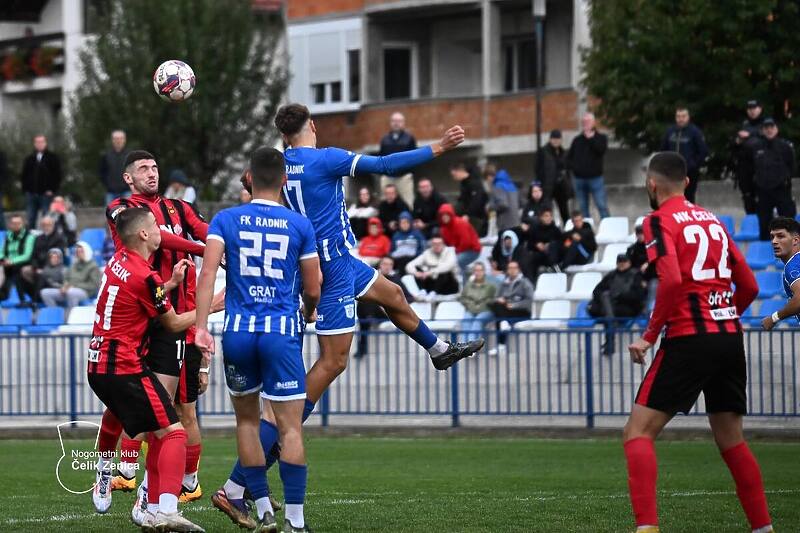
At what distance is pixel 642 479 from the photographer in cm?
912

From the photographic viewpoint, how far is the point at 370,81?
1599 inches

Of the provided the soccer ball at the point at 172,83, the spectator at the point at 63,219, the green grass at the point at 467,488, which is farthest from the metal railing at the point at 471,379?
the soccer ball at the point at 172,83

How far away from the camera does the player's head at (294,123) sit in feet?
35.5

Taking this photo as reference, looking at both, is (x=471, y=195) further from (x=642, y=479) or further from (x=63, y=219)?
(x=642, y=479)

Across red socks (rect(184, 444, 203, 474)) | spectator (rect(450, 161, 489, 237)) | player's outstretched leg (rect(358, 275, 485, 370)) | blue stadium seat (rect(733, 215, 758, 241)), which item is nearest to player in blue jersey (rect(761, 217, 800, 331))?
player's outstretched leg (rect(358, 275, 485, 370))

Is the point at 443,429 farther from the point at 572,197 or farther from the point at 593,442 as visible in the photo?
the point at 572,197

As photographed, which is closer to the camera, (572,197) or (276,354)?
(276,354)

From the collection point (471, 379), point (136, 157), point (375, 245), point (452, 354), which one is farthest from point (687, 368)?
point (375, 245)

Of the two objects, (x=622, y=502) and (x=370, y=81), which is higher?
(x=370, y=81)

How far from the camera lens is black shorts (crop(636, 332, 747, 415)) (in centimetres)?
918

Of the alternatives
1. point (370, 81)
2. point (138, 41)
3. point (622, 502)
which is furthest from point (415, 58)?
point (622, 502)

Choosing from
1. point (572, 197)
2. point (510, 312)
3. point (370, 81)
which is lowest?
point (510, 312)

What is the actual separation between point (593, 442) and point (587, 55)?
1827 cm

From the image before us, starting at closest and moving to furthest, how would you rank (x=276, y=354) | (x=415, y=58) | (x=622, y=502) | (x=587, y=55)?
(x=276, y=354)
(x=622, y=502)
(x=587, y=55)
(x=415, y=58)
